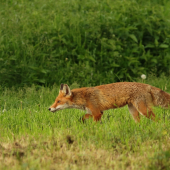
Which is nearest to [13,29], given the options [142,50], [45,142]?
[142,50]

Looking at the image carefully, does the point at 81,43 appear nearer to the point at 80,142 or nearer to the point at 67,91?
the point at 67,91

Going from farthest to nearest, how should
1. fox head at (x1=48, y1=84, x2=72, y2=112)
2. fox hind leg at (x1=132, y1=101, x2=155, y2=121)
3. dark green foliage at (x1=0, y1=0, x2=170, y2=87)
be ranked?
dark green foliage at (x1=0, y1=0, x2=170, y2=87) < fox head at (x1=48, y1=84, x2=72, y2=112) < fox hind leg at (x1=132, y1=101, x2=155, y2=121)

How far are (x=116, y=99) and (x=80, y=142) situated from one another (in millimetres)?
1429

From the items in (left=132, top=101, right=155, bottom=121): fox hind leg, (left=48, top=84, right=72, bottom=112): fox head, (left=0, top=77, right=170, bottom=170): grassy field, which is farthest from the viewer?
(left=48, top=84, right=72, bottom=112): fox head

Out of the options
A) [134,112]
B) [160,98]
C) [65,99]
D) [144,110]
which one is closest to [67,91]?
[65,99]

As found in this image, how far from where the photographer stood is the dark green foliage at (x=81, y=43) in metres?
9.90

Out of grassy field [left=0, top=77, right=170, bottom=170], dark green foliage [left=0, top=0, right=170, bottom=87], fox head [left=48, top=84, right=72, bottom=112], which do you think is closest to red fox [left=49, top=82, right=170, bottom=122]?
fox head [left=48, top=84, right=72, bottom=112]

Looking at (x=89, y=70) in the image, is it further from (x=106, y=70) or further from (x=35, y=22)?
(x=35, y=22)

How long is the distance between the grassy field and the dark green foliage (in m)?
3.09

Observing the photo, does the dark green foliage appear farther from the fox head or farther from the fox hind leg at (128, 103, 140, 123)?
the fox hind leg at (128, 103, 140, 123)

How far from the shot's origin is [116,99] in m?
6.33

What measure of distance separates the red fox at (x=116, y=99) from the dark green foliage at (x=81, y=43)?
3.24m

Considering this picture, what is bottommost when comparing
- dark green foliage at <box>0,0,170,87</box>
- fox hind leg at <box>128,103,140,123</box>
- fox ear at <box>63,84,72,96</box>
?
dark green foliage at <box>0,0,170,87</box>

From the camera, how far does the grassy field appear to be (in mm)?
4426
